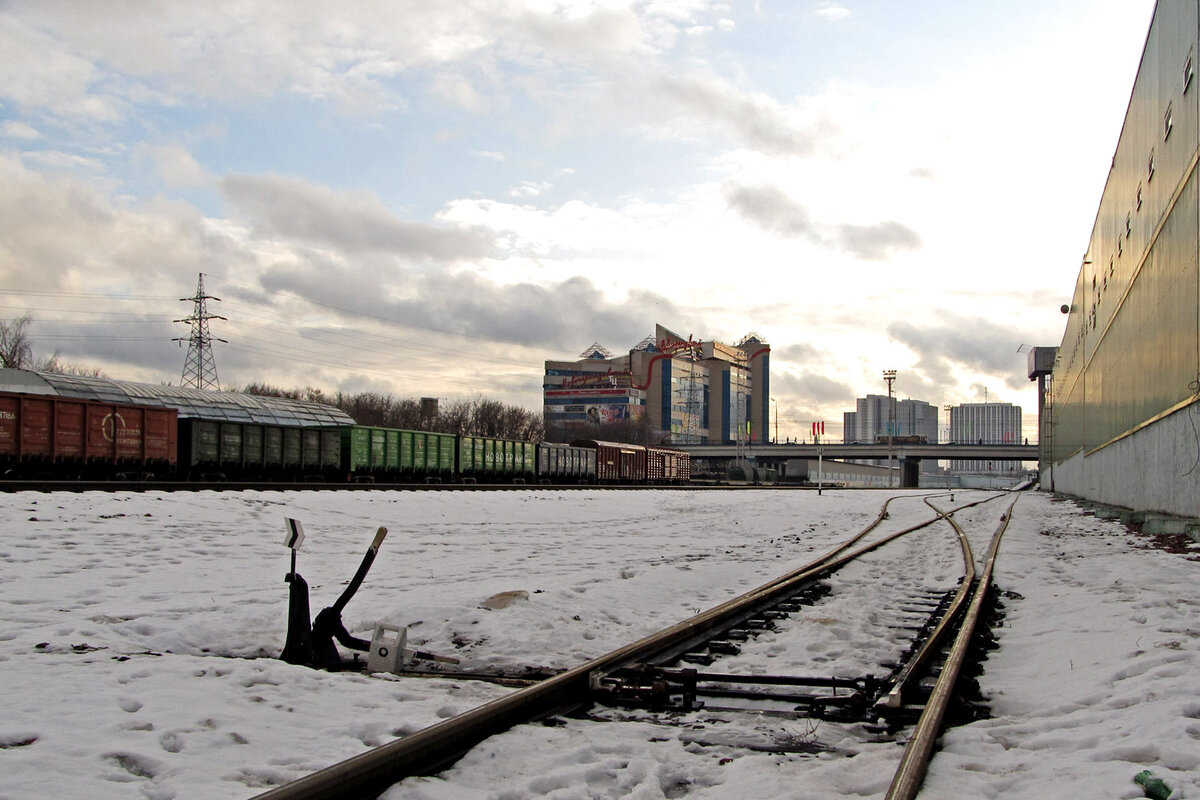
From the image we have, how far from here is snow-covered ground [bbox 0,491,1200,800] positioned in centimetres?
448

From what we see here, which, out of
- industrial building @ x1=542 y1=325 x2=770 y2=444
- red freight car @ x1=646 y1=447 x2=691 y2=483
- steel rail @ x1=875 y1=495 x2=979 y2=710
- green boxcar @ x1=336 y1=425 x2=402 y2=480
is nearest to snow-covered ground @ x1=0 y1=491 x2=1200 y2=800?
steel rail @ x1=875 y1=495 x2=979 y2=710

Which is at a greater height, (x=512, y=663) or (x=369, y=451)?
(x=369, y=451)

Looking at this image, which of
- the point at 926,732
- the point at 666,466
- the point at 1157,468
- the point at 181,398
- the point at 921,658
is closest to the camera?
the point at 926,732

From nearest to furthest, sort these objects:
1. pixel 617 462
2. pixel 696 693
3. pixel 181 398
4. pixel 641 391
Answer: pixel 696 693, pixel 181 398, pixel 617 462, pixel 641 391

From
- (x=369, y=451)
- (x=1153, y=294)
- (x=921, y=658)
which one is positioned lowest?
(x=921, y=658)

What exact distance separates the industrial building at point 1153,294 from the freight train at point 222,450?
26363 millimetres

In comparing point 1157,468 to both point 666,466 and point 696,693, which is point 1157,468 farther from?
point 666,466

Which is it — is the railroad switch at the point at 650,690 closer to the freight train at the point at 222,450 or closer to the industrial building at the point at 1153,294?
the industrial building at the point at 1153,294

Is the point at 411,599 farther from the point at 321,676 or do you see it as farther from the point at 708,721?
the point at 708,721

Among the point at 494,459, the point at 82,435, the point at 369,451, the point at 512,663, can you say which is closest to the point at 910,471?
the point at 494,459

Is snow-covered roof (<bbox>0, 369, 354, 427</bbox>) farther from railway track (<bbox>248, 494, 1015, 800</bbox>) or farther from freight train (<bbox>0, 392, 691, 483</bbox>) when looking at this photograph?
railway track (<bbox>248, 494, 1015, 800</bbox>)

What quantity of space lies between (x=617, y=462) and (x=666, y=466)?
11401mm

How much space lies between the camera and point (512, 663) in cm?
736

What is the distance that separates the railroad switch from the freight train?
76.2ft
